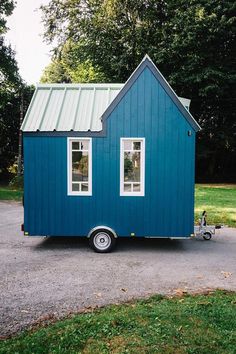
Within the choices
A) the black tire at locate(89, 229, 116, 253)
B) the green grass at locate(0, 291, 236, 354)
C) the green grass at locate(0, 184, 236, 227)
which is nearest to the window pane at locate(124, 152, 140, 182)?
the black tire at locate(89, 229, 116, 253)

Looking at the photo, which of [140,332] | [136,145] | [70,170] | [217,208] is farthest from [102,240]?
[217,208]

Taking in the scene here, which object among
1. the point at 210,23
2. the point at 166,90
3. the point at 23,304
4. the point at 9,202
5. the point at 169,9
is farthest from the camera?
the point at 169,9

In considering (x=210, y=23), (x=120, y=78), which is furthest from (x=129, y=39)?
(x=210, y=23)

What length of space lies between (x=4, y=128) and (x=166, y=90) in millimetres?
26091

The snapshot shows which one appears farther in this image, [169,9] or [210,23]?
[169,9]

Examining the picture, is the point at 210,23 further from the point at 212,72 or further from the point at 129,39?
the point at 129,39

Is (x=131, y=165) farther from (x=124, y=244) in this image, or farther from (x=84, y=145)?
(x=124, y=244)

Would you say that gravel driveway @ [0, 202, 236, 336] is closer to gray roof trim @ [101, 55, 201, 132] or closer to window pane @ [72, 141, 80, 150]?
window pane @ [72, 141, 80, 150]

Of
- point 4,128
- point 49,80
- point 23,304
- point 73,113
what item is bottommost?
point 23,304

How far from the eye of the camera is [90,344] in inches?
184

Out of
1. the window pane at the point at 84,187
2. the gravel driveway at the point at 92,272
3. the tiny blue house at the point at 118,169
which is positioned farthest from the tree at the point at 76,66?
the window pane at the point at 84,187

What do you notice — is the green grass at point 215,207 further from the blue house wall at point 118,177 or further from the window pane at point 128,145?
the window pane at point 128,145

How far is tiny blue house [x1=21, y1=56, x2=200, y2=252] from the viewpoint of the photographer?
10023mm

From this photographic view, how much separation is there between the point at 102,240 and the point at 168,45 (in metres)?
23.1
